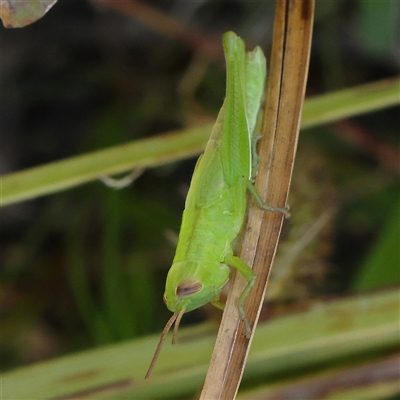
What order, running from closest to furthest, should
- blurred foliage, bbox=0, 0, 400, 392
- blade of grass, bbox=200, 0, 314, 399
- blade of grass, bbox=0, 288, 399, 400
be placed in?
blade of grass, bbox=200, 0, 314, 399, blade of grass, bbox=0, 288, 399, 400, blurred foliage, bbox=0, 0, 400, 392

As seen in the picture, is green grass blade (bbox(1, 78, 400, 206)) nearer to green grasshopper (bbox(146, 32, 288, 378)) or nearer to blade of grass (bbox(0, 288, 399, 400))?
green grasshopper (bbox(146, 32, 288, 378))

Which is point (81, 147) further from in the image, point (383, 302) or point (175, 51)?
point (383, 302)

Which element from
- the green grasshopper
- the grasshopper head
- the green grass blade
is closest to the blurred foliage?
the green grass blade

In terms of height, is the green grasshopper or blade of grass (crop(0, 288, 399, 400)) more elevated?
the green grasshopper

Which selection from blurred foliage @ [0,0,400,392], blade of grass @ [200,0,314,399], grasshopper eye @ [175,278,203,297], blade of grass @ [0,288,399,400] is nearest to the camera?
blade of grass @ [200,0,314,399]

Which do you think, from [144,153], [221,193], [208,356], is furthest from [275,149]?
[208,356]

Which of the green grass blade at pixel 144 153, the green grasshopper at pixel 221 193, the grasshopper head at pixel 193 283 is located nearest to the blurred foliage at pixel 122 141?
the green grass blade at pixel 144 153

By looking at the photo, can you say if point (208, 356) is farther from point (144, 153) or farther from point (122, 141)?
point (122, 141)
